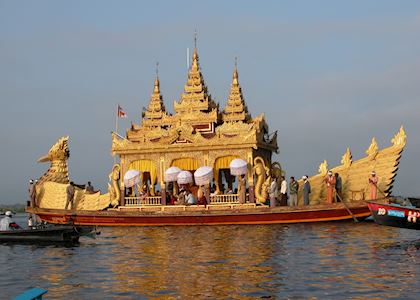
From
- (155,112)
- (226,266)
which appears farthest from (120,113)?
(226,266)

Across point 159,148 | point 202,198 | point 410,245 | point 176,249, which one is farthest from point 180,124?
point 410,245

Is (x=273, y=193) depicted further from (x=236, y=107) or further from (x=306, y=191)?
(x=236, y=107)

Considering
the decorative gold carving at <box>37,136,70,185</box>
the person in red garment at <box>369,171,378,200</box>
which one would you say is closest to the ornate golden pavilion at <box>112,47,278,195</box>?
the decorative gold carving at <box>37,136,70,185</box>

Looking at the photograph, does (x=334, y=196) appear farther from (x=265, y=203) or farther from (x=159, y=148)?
(x=159, y=148)

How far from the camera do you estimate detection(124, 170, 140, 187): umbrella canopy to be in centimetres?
2836

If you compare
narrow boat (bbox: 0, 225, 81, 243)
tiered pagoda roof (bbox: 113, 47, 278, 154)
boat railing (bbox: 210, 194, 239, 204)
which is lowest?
narrow boat (bbox: 0, 225, 81, 243)

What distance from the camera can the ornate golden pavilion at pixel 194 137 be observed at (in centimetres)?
2793

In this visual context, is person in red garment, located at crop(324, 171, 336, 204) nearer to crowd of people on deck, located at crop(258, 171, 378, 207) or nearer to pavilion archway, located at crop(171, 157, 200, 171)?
crowd of people on deck, located at crop(258, 171, 378, 207)

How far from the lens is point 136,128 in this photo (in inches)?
1214

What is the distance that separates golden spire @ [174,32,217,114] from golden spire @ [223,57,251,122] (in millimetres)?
876

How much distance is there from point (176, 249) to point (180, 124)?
11.3 m

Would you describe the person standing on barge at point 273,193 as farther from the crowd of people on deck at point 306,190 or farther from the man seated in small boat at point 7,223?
the man seated in small boat at point 7,223

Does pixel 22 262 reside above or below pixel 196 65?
below

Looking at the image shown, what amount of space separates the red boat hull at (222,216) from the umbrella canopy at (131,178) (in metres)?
1.49
